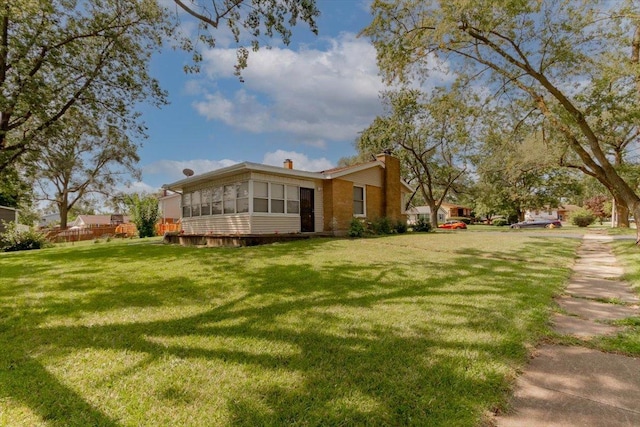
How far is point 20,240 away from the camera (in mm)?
14586

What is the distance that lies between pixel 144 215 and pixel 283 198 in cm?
1449

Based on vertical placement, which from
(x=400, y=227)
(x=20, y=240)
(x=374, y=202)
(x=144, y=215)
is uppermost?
(x=374, y=202)

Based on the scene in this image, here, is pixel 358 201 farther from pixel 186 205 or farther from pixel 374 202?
pixel 186 205

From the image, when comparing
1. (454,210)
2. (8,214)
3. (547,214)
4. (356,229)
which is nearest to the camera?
(356,229)

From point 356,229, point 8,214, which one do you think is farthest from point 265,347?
point 8,214

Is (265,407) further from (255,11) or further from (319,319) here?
(255,11)

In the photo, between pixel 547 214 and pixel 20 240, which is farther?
pixel 547 214

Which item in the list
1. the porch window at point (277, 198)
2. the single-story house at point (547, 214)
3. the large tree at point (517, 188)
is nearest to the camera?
the porch window at point (277, 198)

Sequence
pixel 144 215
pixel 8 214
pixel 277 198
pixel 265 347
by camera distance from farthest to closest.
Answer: pixel 8 214
pixel 144 215
pixel 277 198
pixel 265 347

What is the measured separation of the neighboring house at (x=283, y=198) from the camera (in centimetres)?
1235

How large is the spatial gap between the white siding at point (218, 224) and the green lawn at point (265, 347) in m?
6.36

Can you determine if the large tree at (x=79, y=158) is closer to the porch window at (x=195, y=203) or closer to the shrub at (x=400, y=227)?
the porch window at (x=195, y=203)

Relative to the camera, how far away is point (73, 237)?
2191cm

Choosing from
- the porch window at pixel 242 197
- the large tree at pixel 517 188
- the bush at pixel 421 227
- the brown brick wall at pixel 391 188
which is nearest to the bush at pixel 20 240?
the porch window at pixel 242 197
